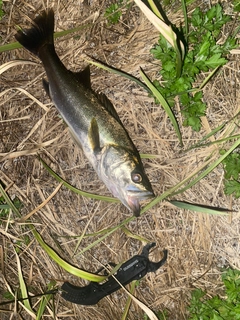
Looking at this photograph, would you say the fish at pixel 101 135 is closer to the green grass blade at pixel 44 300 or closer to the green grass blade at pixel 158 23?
the green grass blade at pixel 158 23

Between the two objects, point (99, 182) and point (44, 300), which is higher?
point (99, 182)

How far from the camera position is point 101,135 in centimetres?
240

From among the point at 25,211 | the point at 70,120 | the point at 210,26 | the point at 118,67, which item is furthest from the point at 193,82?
the point at 25,211

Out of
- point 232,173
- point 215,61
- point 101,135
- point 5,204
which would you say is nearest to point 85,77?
point 101,135

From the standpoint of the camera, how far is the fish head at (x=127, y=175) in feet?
7.68

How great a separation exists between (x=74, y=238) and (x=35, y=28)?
1.66m

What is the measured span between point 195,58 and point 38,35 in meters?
1.16

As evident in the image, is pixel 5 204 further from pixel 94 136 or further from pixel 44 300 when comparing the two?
pixel 94 136

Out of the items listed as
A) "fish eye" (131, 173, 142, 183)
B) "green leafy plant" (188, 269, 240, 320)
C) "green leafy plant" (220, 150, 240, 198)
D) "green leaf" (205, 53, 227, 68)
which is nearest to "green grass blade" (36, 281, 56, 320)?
"green leafy plant" (188, 269, 240, 320)

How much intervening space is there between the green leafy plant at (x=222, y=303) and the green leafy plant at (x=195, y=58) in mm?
1050

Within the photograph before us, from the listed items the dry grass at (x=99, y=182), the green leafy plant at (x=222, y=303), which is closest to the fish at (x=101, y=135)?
the dry grass at (x=99, y=182)

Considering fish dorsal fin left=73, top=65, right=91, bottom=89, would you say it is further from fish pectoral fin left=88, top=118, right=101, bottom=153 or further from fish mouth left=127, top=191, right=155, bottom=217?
fish mouth left=127, top=191, right=155, bottom=217

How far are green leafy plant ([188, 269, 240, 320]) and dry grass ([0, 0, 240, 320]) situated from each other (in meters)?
0.08

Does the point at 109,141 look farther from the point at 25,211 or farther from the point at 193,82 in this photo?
the point at 25,211
